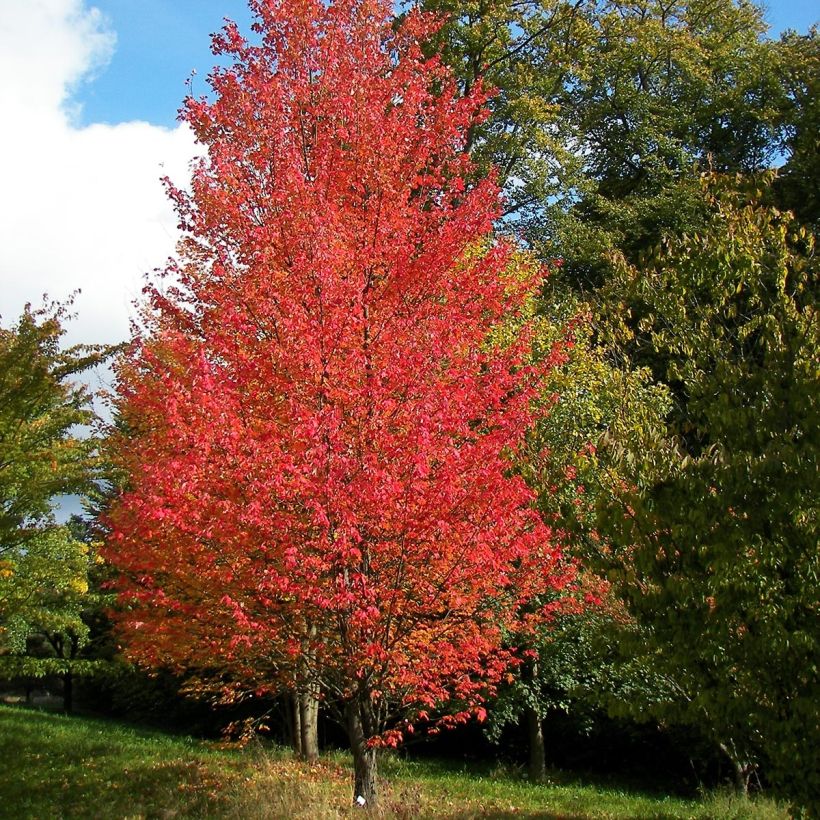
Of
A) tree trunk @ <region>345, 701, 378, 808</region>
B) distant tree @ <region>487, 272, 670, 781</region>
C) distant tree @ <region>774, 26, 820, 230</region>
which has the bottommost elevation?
tree trunk @ <region>345, 701, 378, 808</region>

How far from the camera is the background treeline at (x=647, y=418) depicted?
591cm

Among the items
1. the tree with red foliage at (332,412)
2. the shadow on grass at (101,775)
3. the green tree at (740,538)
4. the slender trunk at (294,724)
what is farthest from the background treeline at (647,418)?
the slender trunk at (294,724)

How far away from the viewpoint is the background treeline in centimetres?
591

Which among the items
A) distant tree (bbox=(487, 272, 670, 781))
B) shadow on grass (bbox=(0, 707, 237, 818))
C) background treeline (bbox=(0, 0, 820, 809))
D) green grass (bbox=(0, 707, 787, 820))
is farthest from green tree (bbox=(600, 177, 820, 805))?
shadow on grass (bbox=(0, 707, 237, 818))

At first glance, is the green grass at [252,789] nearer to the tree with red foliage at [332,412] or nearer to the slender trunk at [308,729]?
the slender trunk at [308,729]

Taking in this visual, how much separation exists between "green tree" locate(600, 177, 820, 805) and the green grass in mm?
4688

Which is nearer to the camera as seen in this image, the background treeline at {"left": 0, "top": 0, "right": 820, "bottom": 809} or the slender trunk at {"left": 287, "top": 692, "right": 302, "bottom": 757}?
the background treeline at {"left": 0, "top": 0, "right": 820, "bottom": 809}

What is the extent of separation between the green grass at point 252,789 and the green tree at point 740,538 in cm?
469

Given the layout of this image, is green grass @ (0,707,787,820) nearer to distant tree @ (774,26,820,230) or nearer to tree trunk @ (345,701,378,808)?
tree trunk @ (345,701,378,808)

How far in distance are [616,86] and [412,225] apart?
23461 millimetres

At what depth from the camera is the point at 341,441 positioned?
7785mm

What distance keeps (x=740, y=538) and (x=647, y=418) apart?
148 cm

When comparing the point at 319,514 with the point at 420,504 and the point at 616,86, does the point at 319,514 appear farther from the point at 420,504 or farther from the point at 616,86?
the point at 616,86

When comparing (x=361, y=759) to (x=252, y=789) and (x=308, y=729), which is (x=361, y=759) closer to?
(x=252, y=789)
